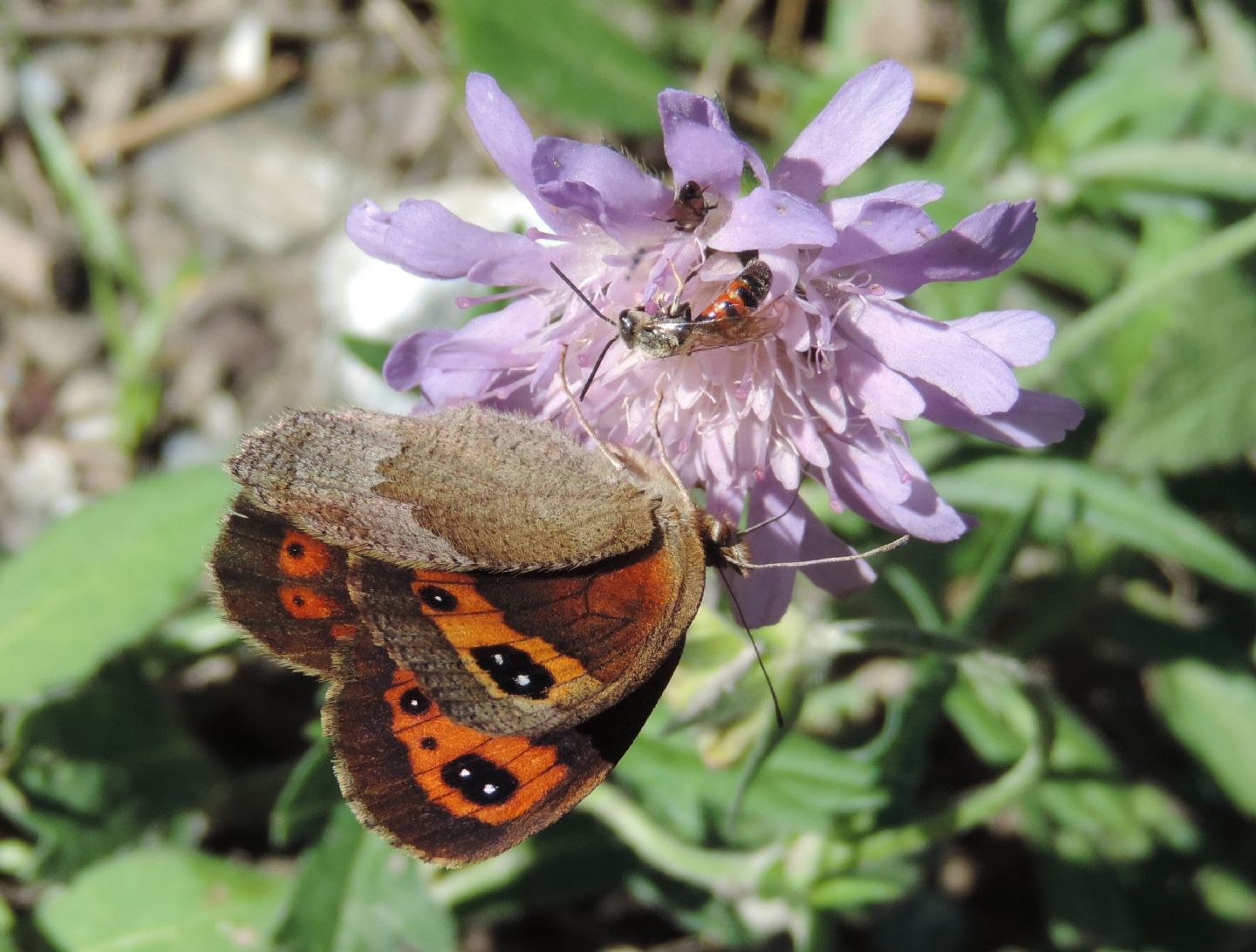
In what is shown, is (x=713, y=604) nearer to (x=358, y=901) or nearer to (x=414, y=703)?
(x=414, y=703)

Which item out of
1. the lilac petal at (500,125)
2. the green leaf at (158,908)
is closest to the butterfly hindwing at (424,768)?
the lilac petal at (500,125)

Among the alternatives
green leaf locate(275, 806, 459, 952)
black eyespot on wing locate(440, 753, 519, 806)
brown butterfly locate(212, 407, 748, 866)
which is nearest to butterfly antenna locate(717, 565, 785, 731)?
brown butterfly locate(212, 407, 748, 866)

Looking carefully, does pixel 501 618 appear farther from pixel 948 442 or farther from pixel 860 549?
pixel 948 442

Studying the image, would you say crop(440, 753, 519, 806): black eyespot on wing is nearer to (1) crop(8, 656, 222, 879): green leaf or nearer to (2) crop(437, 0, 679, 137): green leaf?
(1) crop(8, 656, 222, 879): green leaf

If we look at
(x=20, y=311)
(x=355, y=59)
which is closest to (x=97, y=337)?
(x=20, y=311)

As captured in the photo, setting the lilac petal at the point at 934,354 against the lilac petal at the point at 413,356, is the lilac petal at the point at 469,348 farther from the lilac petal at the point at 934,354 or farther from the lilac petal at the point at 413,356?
the lilac petal at the point at 934,354

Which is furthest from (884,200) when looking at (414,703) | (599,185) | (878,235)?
(414,703)
